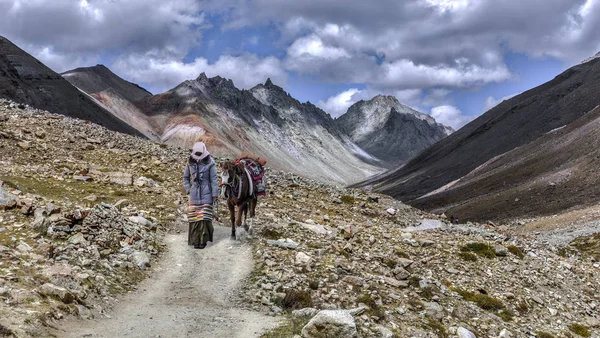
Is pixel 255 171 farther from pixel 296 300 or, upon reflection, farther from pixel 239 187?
pixel 296 300

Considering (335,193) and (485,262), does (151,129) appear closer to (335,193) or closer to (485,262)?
(335,193)

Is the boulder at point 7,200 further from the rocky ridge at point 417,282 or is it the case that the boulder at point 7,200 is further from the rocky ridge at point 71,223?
the rocky ridge at point 417,282

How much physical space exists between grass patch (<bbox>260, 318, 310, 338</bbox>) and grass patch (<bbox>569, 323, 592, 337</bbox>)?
31.3ft

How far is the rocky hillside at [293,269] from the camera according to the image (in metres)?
9.62

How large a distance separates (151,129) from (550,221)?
520 ft

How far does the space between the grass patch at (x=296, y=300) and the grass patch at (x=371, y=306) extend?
136cm

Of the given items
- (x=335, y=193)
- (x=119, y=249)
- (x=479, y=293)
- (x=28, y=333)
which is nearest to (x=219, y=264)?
(x=119, y=249)

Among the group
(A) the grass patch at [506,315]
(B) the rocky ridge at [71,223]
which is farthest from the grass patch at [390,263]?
(B) the rocky ridge at [71,223]

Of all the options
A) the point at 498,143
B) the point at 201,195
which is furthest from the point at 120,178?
the point at 498,143

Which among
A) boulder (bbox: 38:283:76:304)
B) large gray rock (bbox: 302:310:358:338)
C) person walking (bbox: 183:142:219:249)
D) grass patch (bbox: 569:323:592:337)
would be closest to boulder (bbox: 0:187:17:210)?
person walking (bbox: 183:142:219:249)

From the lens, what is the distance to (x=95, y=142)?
31.3 m

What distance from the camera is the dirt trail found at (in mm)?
8805

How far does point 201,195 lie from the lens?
15.3m

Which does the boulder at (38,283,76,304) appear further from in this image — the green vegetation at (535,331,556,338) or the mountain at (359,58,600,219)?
the mountain at (359,58,600,219)
